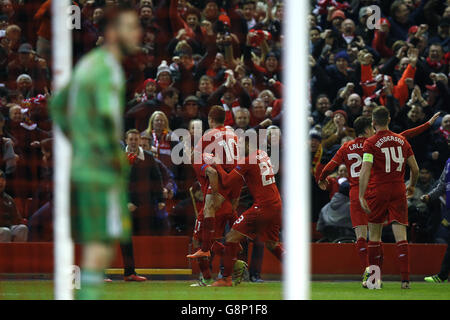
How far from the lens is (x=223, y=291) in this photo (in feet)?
30.9

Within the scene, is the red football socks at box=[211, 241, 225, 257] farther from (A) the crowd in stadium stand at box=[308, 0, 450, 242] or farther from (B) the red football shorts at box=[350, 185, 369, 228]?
(A) the crowd in stadium stand at box=[308, 0, 450, 242]

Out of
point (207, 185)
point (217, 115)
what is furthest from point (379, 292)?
point (217, 115)

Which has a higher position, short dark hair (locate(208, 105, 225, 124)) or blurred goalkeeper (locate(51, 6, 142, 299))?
short dark hair (locate(208, 105, 225, 124))

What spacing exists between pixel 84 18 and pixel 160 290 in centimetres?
468

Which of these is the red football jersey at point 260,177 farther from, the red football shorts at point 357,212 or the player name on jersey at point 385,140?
the player name on jersey at point 385,140

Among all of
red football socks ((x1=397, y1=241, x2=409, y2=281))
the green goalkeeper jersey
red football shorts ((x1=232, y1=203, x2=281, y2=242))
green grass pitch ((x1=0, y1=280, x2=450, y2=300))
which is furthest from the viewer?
red football socks ((x1=397, y1=241, x2=409, y2=281))

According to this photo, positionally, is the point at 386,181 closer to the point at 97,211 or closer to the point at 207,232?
the point at 207,232

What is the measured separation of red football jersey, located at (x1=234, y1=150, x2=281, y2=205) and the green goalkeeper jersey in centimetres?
518

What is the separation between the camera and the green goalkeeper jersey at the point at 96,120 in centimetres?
464

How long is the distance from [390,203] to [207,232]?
204cm

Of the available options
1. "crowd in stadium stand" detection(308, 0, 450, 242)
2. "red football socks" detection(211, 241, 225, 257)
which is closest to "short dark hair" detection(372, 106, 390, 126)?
"red football socks" detection(211, 241, 225, 257)

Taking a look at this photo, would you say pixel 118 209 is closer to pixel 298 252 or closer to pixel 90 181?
pixel 90 181

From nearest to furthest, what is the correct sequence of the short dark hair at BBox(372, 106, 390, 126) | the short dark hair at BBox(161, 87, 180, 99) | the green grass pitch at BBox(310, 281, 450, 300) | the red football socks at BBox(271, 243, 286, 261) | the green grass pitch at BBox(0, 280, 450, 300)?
1. the green grass pitch at BBox(0, 280, 450, 300)
2. the green grass pitch at BBox(310, 281, 450, 300)
3. the short dark hair at BBox(372, 106, 390, 126)
4. the red football socks at BBox(271, 243, 286, 261)
5. the short dark hair at BBox(161, 87, 180, 99)

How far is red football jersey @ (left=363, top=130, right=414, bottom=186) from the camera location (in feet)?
31.7
